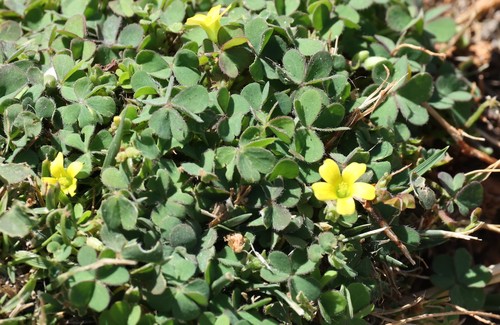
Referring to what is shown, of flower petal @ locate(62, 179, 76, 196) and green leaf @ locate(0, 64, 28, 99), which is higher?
green leaf @ locate(0, 64, 28, 99)

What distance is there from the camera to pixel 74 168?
261 centimetres

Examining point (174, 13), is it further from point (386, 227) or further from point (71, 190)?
point (386, 227)

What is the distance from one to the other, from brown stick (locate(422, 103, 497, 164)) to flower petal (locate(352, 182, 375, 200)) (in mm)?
999

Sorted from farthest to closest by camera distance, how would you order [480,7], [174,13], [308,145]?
[480,7] → [174,13] → [308,145]

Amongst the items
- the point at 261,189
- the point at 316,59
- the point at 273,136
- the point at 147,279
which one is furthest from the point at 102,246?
the point at 316,59

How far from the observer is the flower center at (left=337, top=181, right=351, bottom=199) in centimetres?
266

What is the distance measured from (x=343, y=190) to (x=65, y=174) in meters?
1.16

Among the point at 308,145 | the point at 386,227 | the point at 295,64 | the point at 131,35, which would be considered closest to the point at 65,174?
the point at 131,35

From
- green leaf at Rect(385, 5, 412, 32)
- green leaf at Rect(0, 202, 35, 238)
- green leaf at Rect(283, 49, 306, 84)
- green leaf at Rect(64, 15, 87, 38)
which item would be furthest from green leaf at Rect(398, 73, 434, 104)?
green leaf at Rect(0, 202, 35, 238)

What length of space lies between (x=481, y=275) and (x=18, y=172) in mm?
2292

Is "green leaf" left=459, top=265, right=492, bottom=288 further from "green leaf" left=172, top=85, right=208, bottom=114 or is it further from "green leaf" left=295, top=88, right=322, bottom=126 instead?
"green leaf" left=172, top=85, right=208, bottom=114

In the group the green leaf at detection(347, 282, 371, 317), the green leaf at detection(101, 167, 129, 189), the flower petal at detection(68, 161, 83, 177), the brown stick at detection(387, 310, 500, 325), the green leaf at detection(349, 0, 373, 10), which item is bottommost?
the brown stick at detection(387, 310, 500, 325)

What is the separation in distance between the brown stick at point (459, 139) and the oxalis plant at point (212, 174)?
0.94ft

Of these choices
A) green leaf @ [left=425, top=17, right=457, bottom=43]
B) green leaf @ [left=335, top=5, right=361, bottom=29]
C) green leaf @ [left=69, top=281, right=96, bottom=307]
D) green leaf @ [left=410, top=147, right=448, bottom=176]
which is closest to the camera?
green leaf @ [left=69, top=281, right=96, bottom=307]
